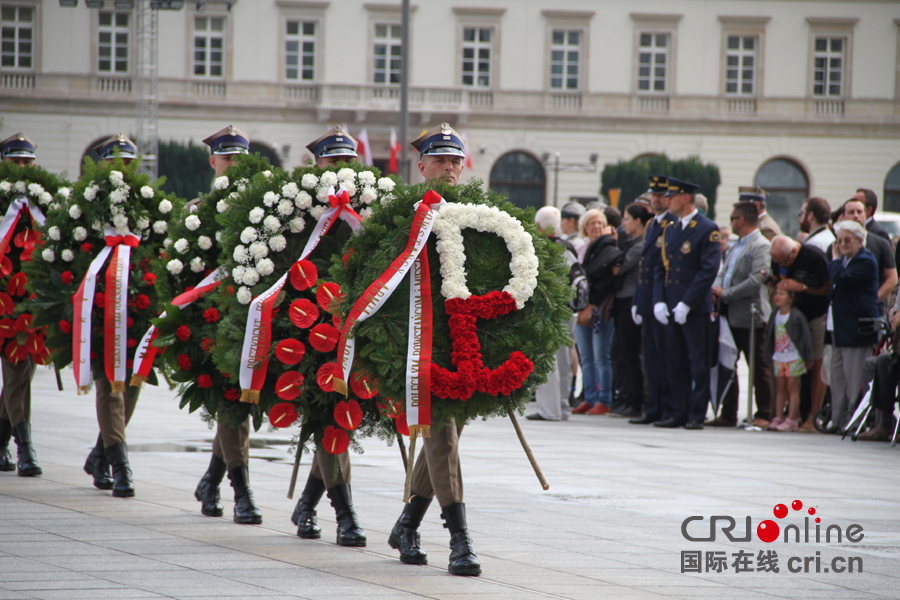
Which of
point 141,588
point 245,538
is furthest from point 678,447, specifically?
point 141,588

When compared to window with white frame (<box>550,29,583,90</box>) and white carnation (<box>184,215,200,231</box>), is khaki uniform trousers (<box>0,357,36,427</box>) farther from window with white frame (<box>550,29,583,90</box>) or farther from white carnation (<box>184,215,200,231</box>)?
window with white frame (<box>550,29,583,90</box>)

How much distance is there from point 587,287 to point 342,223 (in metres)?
6.30

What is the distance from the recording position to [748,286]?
1096 centimetres

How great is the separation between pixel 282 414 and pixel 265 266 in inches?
30.3

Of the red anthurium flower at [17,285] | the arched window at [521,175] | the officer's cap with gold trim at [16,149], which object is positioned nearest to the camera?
the red anthurium flower at [17,285]

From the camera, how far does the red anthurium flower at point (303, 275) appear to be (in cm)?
552

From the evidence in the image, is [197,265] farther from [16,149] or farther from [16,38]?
[16,38]

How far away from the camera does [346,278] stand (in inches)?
203

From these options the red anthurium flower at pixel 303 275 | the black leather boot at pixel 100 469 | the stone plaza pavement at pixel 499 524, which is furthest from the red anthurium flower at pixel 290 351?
the black leather boot at pixel 100 469

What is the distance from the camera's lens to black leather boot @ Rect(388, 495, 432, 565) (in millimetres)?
5371

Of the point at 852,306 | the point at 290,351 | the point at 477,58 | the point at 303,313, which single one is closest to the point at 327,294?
the point at 303,313

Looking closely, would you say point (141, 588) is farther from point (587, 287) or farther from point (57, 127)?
point (57, 127)

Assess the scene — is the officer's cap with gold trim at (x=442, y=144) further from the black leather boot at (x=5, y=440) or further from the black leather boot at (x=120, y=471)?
the black leather boot at (x=5, y=440)

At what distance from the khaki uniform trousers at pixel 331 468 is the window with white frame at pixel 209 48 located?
41.1 meters
